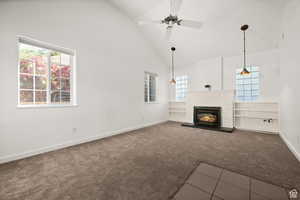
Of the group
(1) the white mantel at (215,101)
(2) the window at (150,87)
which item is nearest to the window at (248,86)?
(1) the white mantel at (215,101)

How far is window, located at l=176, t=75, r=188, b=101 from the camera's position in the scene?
6.40 metres

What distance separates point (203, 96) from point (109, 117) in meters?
4.13

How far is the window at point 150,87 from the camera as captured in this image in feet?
18.0

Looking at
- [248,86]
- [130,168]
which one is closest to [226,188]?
[130,168]

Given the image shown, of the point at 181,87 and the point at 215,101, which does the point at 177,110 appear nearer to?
the point at 181,87

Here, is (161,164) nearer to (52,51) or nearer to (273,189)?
(273,189)

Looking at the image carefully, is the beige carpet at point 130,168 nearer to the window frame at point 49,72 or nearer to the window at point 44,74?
the window frame at point 49,72

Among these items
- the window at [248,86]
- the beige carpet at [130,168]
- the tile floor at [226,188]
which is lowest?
the beige carpet at [130,168]

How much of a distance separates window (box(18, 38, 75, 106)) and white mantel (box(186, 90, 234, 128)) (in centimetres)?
481

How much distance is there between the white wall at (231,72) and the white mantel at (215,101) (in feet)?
1.13

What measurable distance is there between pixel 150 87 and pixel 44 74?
3.87 m

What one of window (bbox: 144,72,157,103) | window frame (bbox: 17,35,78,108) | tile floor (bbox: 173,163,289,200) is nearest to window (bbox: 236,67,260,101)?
window (bbox: 144,72,157,103)

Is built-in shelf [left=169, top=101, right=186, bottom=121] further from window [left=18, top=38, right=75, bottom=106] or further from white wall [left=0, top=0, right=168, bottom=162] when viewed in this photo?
window [left=18, top=38, right=75, bottom=106]

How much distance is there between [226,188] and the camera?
1547 mm
